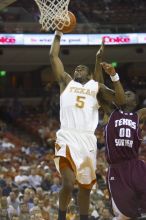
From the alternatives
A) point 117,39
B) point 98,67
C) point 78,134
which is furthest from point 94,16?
point 78,134

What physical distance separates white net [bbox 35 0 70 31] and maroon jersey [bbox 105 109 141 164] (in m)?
1.12

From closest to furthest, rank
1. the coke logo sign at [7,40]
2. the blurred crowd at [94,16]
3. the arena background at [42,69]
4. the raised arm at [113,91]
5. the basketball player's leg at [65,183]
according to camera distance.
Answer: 1. the basketball player's leg at [65,183]
2. the raised arm at [113,91]
3. the arena background at [42,69]
4. the coke logo sign at [7,40]
5. the blurred crowd at [94,16]

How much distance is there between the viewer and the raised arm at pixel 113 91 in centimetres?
594

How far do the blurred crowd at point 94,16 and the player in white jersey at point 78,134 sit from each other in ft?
43.7

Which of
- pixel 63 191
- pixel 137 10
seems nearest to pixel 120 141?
pixel 63 191

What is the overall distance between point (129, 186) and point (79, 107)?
0.94m

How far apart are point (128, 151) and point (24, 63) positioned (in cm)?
1686

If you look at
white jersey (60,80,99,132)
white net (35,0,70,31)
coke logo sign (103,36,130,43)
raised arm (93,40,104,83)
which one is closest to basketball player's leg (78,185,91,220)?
white jersey (60,80,99,132)

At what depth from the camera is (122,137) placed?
237 inches

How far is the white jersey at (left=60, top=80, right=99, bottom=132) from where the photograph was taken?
5.95 metres

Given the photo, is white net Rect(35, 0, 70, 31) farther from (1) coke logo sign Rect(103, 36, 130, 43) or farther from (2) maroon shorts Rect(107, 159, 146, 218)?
(1) coke logo sign Rect(103, 36, 130, 43)

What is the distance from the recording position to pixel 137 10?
75.2 ft

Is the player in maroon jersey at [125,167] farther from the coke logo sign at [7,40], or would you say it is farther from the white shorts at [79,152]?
the coke logo sign at [7,40]

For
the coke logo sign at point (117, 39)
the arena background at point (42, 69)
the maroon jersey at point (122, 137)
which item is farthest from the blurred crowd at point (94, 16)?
the maroon jersey at point (122, 137)
